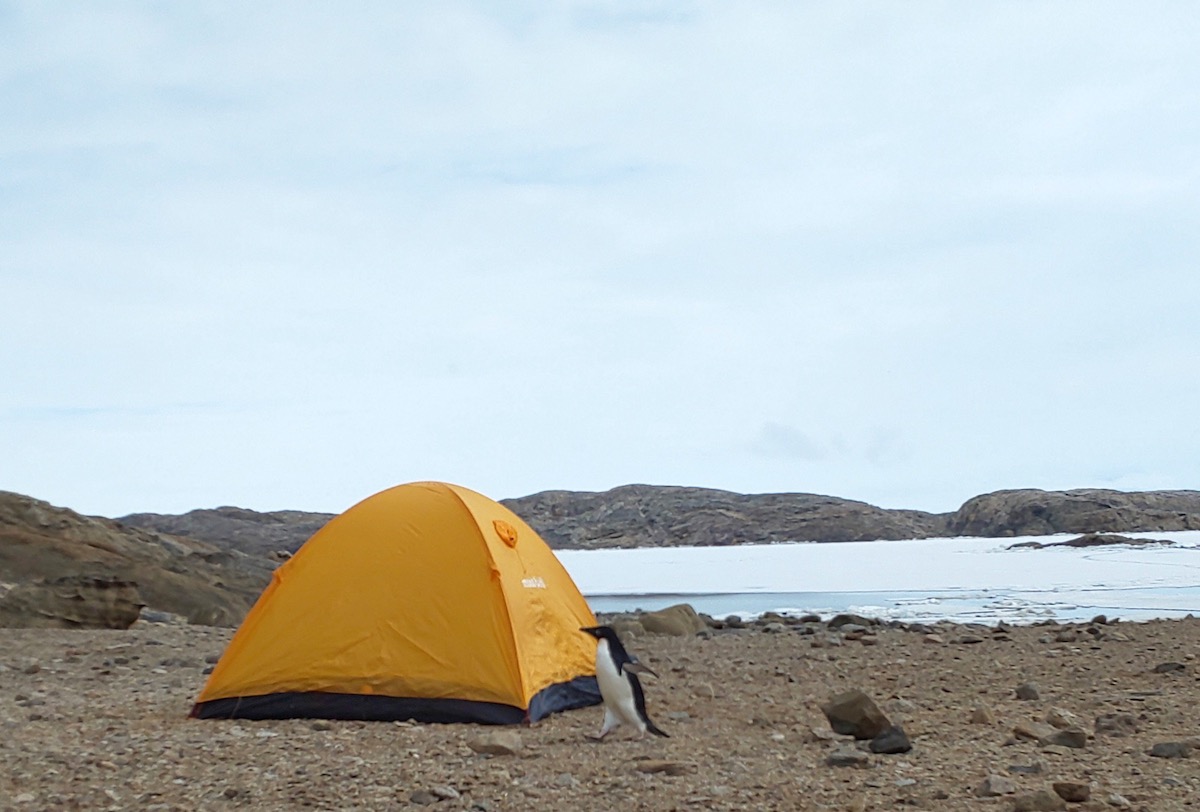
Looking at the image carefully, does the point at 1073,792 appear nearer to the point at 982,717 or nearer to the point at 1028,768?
the point at 1028,768

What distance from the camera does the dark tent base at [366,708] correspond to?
9.02 metres

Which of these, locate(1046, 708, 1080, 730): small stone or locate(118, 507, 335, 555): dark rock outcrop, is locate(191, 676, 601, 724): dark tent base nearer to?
locate(1046, 708, 1080, 730): small stone

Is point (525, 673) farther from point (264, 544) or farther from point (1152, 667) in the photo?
point (264, 544)

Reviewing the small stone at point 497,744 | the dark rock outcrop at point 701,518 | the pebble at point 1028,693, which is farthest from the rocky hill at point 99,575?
the dark rock outcrop at point 701,518

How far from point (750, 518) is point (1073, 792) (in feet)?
372

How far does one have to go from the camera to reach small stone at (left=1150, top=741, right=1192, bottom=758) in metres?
7.34

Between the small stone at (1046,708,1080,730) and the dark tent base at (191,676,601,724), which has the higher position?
the dark tent base at (191,676,601,724)

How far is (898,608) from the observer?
25.1m

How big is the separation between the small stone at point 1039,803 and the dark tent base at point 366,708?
412 cm

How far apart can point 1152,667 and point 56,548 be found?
18.6 meters

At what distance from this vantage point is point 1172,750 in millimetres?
7383

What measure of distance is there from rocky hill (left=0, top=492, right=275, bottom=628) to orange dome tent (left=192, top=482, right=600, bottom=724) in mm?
8099

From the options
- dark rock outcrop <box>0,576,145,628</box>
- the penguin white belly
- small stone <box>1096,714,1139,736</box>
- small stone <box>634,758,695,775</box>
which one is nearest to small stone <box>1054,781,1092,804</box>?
small stone <box>634,758,695,775</box>

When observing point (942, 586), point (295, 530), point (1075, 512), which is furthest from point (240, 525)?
point (942, 586)
